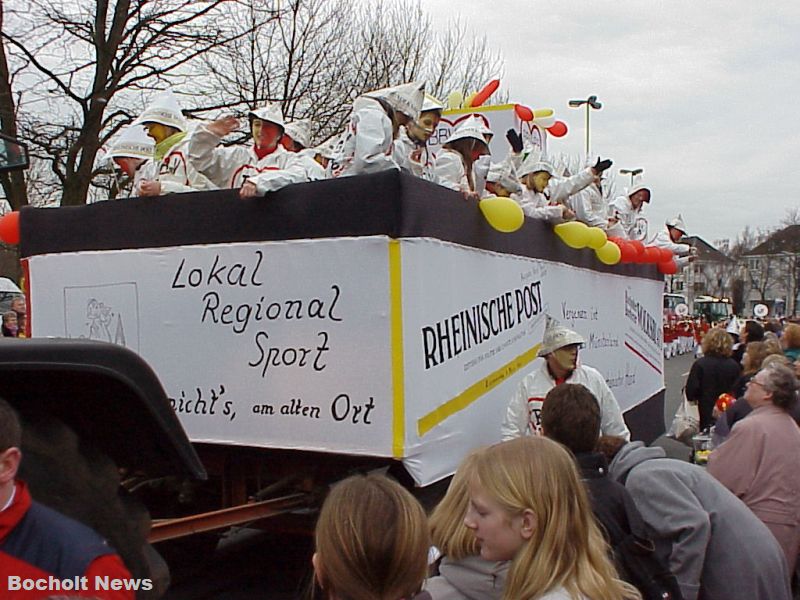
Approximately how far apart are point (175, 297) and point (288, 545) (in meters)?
2.62

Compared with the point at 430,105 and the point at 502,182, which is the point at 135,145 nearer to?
the point at 430,105

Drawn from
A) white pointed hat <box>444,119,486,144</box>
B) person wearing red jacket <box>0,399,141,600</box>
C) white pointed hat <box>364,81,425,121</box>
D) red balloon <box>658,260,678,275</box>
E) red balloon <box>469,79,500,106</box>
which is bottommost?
person wearing red jacket <box>0,399,141,600</box>

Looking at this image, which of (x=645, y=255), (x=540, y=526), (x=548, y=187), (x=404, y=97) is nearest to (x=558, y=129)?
(x=645, y=255)

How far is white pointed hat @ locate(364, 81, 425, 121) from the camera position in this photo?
5125 mm

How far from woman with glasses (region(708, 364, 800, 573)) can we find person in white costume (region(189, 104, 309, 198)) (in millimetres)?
2719

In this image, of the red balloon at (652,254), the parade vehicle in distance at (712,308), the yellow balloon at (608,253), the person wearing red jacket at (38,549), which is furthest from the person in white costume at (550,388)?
the parade vehicle in distance at (712,308)

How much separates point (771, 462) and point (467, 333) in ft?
5.86

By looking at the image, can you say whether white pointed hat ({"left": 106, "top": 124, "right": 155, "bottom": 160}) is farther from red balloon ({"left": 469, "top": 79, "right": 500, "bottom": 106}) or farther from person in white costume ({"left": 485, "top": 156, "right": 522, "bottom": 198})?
red balloon ({"left": 469, "top": 79, "right": 500, "bottom": 106})

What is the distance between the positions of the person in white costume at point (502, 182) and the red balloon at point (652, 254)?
2.84 m

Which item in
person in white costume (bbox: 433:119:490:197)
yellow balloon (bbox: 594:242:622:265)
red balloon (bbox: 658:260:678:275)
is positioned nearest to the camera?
person in white costume (bbox: 433:119:490:197)

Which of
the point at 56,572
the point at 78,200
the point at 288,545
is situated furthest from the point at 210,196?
the point at 78,200

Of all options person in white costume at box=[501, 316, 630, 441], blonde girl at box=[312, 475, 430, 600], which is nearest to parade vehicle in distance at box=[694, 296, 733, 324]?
person in white costume at box=[501, 316, 630, 441]

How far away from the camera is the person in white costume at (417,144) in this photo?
5.44 m

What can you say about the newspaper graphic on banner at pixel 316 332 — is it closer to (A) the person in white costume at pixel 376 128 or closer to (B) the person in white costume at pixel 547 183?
(A) the person in white costume at pixel 376 128
